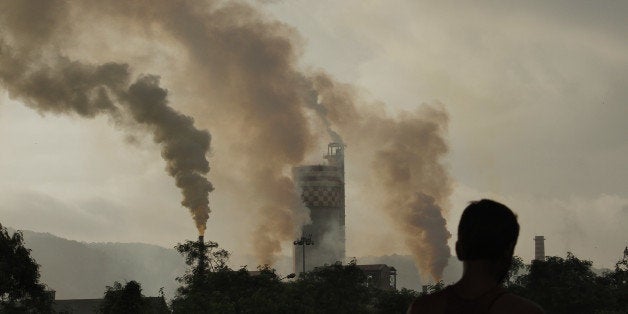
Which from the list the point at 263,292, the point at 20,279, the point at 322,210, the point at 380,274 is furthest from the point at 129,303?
the point at 322,210

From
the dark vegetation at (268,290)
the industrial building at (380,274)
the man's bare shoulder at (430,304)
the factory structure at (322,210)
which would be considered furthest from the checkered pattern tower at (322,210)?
the man's bare shoulder at (430,304)

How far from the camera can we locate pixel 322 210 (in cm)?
19012

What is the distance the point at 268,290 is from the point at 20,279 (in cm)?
2917

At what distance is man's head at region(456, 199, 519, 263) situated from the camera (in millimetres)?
5473

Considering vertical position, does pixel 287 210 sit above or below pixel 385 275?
above

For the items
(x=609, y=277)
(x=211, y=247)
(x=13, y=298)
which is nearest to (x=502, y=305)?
(x=13, y=298)

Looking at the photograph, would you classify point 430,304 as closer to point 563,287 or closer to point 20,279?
point 20,279

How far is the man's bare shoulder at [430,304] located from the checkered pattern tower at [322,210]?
7155 inches

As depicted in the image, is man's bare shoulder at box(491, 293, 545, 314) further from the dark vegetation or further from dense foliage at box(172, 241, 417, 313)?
dense foliage at box(172, 241, 417, 313)

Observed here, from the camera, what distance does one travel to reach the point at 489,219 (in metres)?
5.48

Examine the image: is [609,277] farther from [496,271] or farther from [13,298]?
[496,271]

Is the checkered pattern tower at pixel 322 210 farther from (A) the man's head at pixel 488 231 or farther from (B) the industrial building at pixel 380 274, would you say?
(A) the man's head at pixel 488 231

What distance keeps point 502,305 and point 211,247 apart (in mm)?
100828

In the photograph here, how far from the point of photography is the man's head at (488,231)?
547cm
